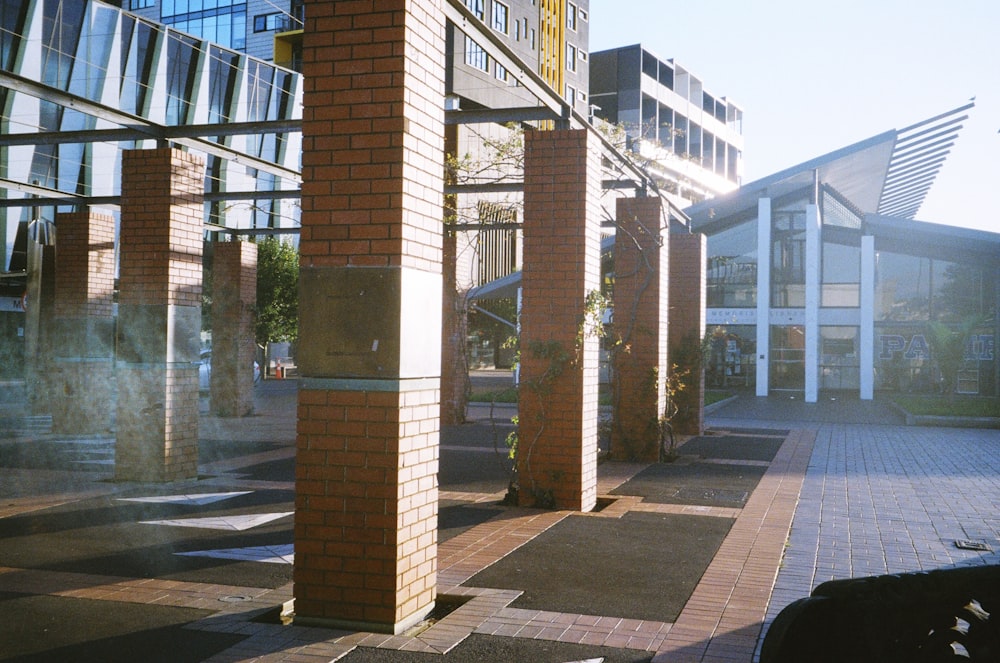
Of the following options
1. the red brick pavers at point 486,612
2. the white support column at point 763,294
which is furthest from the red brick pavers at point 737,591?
the white support column at point 763,294

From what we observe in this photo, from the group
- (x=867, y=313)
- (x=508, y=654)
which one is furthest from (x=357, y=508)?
(x=867, y=313)

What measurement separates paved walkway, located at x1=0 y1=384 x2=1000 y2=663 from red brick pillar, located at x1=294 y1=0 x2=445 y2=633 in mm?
359

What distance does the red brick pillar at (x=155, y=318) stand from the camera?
966cm

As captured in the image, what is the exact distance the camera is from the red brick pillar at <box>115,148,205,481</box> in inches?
380

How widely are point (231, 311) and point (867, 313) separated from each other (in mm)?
21028

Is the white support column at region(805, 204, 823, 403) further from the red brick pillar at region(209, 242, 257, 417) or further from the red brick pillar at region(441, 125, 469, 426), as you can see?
the red brick pillar at region(209, 242, 257, 417)

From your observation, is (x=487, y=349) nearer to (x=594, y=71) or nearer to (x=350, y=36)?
(x=594, y=71)

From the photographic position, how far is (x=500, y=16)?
43.9 meters

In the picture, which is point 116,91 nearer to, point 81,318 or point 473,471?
point 81,318

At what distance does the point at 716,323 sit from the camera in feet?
112

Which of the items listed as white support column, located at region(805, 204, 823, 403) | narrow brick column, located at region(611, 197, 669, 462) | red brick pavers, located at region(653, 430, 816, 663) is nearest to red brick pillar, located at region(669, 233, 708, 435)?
narrow brick column, located at region(611, 197, 669, 462)

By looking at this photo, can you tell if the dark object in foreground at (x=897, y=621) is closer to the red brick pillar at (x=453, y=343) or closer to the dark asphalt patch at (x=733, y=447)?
the dark asphalt patch at (x=733, y=447)

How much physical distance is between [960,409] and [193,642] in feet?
75.9

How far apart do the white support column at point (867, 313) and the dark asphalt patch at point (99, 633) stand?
93.3 ft
